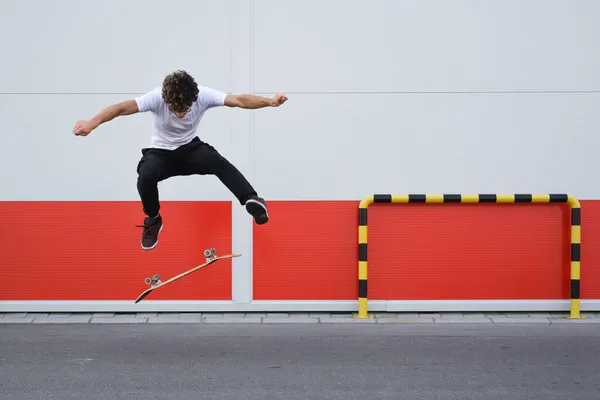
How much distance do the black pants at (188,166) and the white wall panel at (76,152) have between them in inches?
74.3

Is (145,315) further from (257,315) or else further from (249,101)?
(249,101)

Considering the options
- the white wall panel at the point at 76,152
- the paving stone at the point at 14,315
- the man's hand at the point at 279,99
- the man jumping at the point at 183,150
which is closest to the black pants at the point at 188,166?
the man jumping at the point at 183,150

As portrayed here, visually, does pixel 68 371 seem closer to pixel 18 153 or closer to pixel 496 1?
pixel 18 153

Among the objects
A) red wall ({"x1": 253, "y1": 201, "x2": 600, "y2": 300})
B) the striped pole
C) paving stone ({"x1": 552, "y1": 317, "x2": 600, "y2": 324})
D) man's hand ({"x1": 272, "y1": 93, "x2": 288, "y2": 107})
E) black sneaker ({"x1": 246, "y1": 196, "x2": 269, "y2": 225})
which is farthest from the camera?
red wall ({"x1": 253, "y1": 201, "x2": 600, "y2": 300})

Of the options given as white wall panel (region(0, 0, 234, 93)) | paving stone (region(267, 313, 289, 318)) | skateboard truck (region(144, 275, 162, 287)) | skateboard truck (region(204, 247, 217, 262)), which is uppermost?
white wall panel (region(0, 0, 234, 93))

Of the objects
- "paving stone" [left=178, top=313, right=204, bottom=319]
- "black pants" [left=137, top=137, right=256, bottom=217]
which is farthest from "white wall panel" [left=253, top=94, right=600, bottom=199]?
"black pants" [left=137, top=137, right=256, bottom=217]

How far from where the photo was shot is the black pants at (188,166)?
702 cm

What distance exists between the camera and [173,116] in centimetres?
690

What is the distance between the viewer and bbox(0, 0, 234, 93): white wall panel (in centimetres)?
897

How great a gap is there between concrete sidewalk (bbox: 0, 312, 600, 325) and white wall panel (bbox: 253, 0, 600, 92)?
2280 millimetres

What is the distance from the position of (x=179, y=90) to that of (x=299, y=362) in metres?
2.30

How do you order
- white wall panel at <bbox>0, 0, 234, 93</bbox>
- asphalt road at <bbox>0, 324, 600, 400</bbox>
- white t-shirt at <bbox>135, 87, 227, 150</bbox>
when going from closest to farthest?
asphalt road at <bbox>0, 324, 600, 400</bbox> < white t-shirt at <bbox>135, 87, 227, 150</bbox> < white wall panel at <bbox>0, 0, 234, 93</bbox>

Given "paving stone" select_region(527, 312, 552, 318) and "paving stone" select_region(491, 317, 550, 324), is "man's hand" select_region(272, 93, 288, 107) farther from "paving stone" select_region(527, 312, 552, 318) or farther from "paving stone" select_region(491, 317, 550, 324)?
"paving stone" select_region(527, 312, 552, 318)

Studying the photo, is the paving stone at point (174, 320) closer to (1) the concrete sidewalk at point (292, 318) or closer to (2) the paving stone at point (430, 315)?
(1) the concrete sidewalk at point (292, 318)
